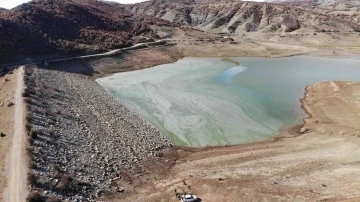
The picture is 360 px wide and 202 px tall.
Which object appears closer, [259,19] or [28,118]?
[28,118]

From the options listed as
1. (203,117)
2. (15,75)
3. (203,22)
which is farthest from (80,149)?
(203,22)

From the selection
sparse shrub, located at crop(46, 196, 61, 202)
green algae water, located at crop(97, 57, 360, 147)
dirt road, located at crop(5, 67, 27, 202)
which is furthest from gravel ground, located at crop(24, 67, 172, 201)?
green algae water, located at crop(97, 57, 360, 147)

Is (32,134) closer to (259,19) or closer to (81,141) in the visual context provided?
(81,141)

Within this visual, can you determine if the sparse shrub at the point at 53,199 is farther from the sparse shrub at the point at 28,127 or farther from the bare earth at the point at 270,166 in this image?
the sparse shrub at the point at 28,127

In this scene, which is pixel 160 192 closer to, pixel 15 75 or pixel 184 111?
pixel 184 111

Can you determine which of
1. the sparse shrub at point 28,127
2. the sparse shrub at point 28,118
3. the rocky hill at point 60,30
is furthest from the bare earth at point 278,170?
the rocky hill at point 60,30

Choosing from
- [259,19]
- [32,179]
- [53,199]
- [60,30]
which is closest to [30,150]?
[32,179]
